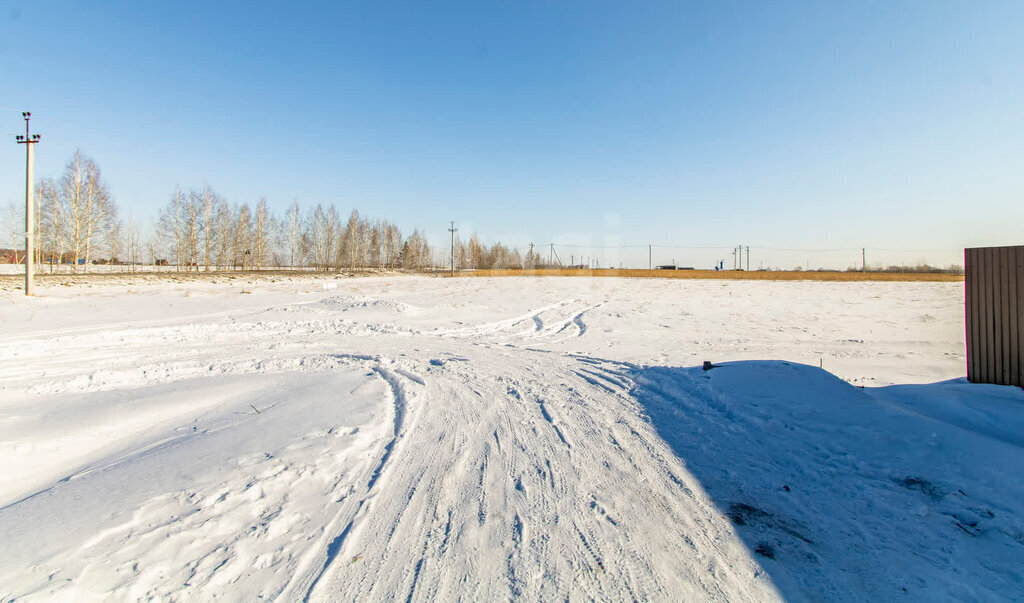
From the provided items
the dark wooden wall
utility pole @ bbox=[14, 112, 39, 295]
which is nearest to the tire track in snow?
the dark wooden wall

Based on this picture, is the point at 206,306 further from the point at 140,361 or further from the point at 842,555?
the point at 842,555

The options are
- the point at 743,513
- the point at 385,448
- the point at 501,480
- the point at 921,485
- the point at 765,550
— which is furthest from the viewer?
the point at 385,448

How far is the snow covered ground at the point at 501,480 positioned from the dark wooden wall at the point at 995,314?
0.68 metres

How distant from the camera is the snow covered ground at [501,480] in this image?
2238 mm

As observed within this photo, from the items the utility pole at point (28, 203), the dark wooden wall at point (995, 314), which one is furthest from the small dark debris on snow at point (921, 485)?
the utility pole at point (28, 203)

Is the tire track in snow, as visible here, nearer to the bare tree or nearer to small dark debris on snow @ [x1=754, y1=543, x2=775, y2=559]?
small dark debris on snow @ [x1=754, y1=543, x2=775, y2=559]

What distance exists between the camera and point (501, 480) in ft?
10.8

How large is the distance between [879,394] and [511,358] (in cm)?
545

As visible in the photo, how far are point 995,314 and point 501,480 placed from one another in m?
6.48

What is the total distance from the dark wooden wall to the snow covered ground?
68 centimetres

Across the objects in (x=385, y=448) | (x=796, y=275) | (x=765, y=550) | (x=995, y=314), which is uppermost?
(x=796, y=275)

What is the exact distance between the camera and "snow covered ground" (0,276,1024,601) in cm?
224

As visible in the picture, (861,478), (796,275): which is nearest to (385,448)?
(861,478)

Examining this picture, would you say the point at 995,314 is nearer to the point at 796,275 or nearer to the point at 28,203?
the point at 28,203
